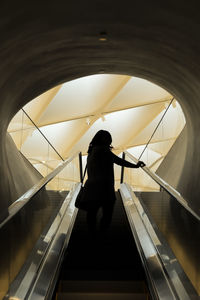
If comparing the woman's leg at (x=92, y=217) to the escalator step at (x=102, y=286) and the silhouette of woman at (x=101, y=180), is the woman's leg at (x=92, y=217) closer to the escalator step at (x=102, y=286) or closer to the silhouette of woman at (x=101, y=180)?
the silhouette of woman at (x=101, y=180)

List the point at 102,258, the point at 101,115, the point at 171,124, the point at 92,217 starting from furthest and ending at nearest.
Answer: the point at 101,115 → the point at 171,124 → the point at 92,217 → the point at 102,258

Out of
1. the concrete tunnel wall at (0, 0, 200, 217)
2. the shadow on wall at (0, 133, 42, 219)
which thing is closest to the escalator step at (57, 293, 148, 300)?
the concrete tunnel wall at (0, 0, 200, 217)

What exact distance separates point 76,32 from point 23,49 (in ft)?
2.08

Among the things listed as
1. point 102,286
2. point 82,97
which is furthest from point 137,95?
point 102,286

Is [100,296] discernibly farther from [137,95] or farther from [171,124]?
[137,95]

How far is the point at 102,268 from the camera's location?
16.1ft

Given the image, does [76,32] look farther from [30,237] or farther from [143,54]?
[30,237]

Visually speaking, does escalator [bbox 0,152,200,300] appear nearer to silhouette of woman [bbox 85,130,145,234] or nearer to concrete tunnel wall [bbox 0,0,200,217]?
silhouette of woman [bbox 85,130,145,234]

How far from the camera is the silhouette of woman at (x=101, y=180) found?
5262 mm

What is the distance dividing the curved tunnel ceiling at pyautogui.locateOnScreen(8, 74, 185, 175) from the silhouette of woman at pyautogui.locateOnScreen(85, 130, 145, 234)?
441cm

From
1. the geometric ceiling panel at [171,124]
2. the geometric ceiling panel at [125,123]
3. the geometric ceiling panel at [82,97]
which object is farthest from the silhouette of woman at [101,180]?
the geometric ceiling panel at [125,123]

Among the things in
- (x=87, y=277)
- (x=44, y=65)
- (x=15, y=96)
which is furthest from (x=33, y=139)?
(x=87, y=277)

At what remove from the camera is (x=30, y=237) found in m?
4.54

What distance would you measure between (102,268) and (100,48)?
291 centimetres
